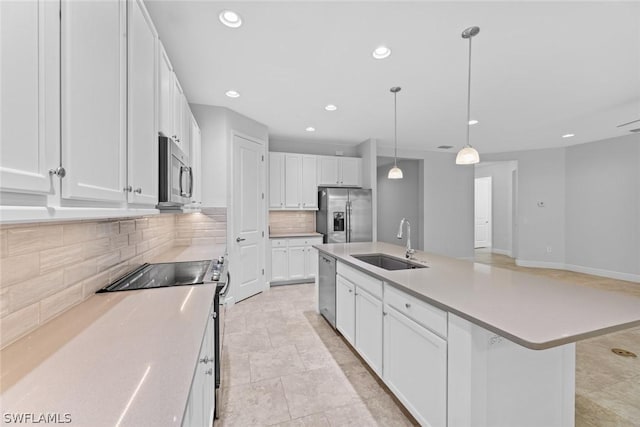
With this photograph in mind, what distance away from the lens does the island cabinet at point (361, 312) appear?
1.94 m

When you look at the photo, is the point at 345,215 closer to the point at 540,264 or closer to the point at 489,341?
the point at 489,341

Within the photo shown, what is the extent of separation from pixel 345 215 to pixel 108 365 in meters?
4.21

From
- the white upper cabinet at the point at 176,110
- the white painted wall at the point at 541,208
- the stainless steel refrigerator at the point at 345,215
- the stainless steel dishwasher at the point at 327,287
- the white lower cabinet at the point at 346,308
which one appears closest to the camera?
the white upper cabinet at the point at 176,110

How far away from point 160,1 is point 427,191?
5.86 m

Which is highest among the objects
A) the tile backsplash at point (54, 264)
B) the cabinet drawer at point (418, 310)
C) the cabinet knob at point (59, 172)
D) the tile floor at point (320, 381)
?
the cabinet knob at point (59, 172)

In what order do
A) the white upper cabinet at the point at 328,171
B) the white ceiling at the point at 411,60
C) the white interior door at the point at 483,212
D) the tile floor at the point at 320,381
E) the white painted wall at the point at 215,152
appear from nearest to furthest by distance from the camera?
the tile floor at the point at 320,381 → the white ceiling at the point at 411,60 → the white painted wall at the point at 215,152 → the white upper cabinet at the point at 328,171 → the white interior door at the point at 483,212

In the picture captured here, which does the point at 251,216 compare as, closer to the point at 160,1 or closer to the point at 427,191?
the point at 160,1

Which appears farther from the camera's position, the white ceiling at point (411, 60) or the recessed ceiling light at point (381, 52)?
the recessed ceiling light at point (381, 52)

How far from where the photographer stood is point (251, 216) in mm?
3990

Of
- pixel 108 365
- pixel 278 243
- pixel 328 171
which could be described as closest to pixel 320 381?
pixel 108 365

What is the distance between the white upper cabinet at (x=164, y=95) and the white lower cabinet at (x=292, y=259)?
9.65 feet

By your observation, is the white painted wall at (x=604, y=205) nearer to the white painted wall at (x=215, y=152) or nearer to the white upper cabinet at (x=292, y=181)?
the white upper cabinet at (x=292, y=181)

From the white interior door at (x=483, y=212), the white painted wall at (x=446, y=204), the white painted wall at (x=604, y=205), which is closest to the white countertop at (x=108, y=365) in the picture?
the white painted wall at (x=446, y=204)

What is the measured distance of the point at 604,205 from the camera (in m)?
5.22
